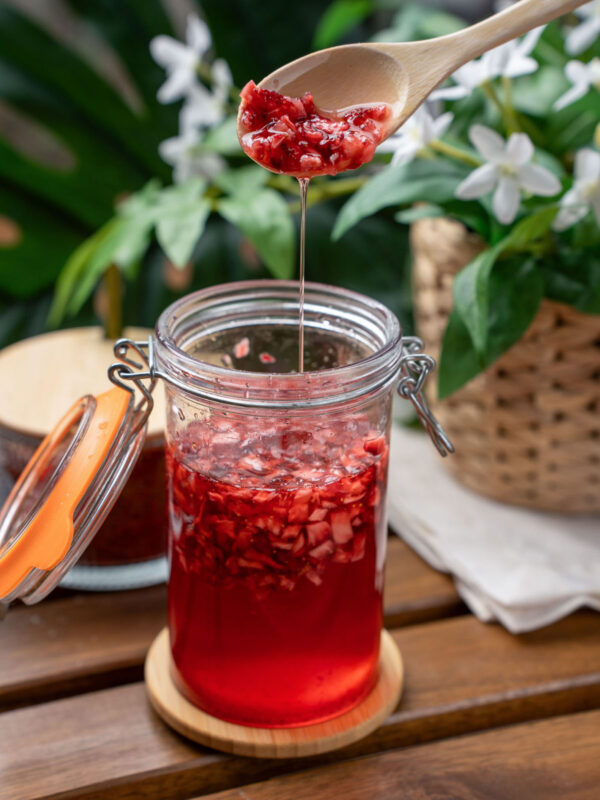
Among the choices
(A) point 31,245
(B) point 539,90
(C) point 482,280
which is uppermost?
(B) point 539,90

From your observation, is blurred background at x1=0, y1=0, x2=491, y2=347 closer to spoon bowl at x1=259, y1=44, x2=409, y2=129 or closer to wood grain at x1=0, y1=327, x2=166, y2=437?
wood grain at x1=0, y1=327, x2=166, y2=437

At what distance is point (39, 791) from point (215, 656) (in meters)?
0.16

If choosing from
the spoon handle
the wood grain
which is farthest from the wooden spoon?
the wood grain

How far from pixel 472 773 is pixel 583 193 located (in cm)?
50

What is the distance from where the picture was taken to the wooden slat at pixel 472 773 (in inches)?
27.3

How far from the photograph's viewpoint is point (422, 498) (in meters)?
1.03

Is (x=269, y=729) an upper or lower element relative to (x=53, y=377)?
lower

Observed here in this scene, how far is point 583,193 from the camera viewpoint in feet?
2.67

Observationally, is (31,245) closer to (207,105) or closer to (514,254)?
(207,105)

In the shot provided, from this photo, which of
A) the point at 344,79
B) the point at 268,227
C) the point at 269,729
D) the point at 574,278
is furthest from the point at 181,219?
Answer: the point at 269,729

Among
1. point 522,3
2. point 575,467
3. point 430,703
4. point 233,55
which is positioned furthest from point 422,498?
point 233,55

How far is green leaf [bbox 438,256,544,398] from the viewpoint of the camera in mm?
856

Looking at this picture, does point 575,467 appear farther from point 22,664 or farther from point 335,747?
point 22,664

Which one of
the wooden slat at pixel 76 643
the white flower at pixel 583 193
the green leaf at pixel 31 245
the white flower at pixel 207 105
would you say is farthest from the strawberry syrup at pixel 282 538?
the green leaf at pixel 31 245
